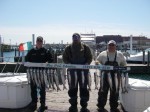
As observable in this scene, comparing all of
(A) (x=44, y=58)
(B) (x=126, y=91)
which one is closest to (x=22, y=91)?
(A) (x=44, y=58)

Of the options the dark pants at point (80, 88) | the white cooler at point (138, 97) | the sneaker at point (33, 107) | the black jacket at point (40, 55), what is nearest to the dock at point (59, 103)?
the sneaker at point (33, 107)

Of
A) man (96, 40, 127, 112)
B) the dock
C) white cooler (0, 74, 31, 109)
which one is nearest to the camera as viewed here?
man (96, 40, 127, 112)

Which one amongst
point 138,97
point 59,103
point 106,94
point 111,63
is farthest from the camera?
point 59,103

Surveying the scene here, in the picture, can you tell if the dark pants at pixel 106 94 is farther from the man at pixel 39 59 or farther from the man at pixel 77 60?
the man at pixel 39 59

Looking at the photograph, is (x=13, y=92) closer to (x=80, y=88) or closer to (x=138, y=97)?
(x=80, y=88)

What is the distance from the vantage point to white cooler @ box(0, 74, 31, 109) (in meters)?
7.03

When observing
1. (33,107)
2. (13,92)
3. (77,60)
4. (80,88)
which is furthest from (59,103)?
(77,60)

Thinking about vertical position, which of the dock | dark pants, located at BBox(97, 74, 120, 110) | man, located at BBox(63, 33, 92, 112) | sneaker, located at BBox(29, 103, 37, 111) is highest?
man, located at BBox(63, 33, 92, 112)

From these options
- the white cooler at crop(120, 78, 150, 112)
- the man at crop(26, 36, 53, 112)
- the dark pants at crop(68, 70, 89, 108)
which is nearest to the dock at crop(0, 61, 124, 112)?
the man at crop(26, 36, 53, 112)

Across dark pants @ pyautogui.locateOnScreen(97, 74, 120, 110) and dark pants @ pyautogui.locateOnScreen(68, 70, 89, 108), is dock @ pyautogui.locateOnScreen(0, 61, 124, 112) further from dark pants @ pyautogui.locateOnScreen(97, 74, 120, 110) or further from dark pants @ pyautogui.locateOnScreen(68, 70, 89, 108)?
dark pants @ pyautogui.locateOnScreen(68, 70, 89, 108)

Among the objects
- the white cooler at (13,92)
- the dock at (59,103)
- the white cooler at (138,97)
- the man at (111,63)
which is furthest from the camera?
the dock at (59,103)

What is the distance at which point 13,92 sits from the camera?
7.05 m

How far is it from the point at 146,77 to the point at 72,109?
13.6 metres

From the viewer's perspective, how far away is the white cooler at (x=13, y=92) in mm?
7027
